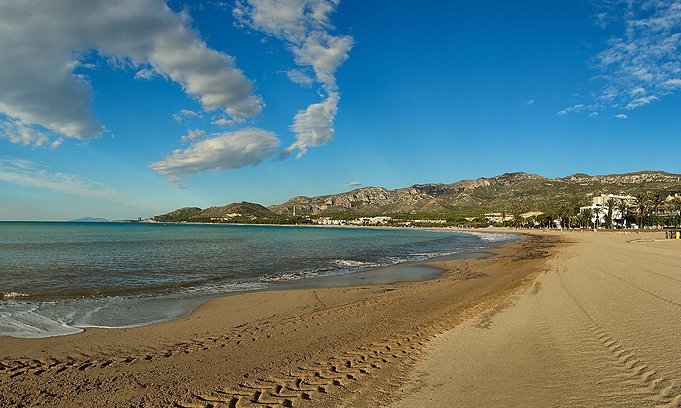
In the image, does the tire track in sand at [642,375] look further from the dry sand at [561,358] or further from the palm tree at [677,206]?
the palm tree at [677,206]

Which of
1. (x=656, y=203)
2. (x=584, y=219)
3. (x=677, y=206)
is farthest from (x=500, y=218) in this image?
(x=677, y=206)

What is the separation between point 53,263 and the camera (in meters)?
27.6

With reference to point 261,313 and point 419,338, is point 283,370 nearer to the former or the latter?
point 419,338

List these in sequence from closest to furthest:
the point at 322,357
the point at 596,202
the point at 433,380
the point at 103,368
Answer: the point at 433,380 → the point at 103,368 → the point at 322,357 → the point at 596,202

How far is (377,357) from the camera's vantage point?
766 centimetres

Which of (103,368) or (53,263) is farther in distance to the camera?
(53,263)

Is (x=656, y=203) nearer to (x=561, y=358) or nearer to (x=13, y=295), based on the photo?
(x=561, y=358)

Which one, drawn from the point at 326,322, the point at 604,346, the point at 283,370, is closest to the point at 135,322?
the point at 326,322

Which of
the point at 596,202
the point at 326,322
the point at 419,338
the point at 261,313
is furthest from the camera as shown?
the point at 596,202

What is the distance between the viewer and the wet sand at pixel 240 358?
5.93m

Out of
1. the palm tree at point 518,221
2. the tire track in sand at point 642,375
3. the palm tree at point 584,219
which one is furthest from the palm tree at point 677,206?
the tire track in sand at point 642,375

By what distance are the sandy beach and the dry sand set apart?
0.08 feet

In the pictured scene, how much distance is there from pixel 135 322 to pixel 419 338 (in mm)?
8589

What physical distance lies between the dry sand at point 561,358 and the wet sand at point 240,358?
73 centimetres
